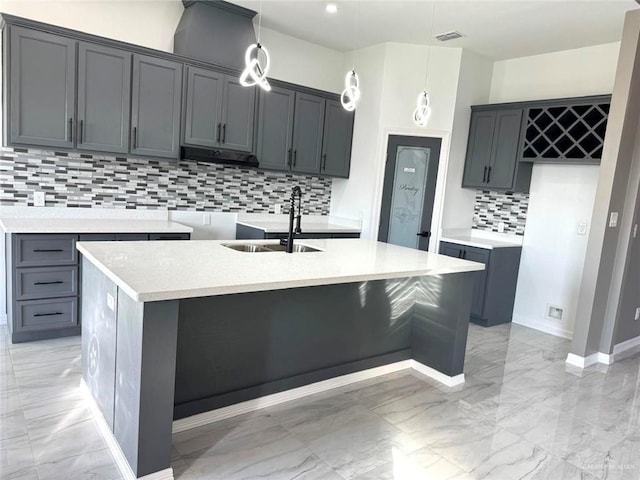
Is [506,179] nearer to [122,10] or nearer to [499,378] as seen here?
[499,378]

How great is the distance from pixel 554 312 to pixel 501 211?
125cm

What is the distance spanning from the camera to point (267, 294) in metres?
2.62

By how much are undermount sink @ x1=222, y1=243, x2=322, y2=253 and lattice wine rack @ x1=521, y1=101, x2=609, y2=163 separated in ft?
9.11

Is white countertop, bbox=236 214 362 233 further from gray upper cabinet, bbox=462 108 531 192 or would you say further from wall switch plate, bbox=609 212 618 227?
wall switch plate, bbox=609 212 618 227

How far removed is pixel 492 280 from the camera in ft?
15.4

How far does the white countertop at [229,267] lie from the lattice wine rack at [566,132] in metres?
2.12

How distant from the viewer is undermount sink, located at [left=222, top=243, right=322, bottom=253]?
3.15 meters

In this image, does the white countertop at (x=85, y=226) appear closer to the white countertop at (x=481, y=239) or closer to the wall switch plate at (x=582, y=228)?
the white countertop at (x=481, y=239)

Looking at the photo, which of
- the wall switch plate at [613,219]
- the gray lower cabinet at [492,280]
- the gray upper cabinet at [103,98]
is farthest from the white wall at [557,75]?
the gray upper cabinet at [103,98]

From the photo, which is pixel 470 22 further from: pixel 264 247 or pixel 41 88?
pixel 41 88

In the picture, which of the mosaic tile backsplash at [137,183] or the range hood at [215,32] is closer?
the mosaic tile backsplash at [137,183]

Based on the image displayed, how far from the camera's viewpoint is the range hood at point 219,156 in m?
4.03

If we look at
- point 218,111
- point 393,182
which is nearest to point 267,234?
point 218,111

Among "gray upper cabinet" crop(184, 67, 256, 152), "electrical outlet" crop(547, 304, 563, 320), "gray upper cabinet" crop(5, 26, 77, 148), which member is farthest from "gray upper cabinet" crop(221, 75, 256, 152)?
"electrical outlet" crop(547, 304, 563, 320)
